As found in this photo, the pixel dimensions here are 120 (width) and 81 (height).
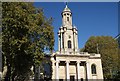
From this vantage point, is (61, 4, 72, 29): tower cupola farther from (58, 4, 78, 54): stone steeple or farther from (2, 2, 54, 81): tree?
(2, 2, 54, 81): tree

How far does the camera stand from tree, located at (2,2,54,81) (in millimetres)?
20203

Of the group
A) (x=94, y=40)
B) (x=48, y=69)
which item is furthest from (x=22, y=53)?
(x=94, y=40)

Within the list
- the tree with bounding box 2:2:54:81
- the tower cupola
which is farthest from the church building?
the tree with bounding box 2:2:54:81

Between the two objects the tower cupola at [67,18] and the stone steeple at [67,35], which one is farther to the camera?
the tower cupola at [67,18]

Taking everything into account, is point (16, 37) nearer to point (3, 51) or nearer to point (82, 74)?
point (3, 51)

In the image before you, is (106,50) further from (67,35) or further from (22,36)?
(22,36)

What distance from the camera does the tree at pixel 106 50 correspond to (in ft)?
133

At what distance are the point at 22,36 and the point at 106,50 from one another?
948 inches

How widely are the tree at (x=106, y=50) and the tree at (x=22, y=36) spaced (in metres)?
18.7

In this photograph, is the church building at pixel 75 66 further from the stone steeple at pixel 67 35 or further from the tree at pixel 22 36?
the tree at pixel 22 36

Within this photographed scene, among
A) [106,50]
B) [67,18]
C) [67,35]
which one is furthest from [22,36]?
[106,50]

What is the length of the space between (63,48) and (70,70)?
5.42 metres

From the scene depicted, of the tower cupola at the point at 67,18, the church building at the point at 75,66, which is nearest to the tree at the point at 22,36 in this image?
the church building at the point at 75,66

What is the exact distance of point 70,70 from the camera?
119 ft
